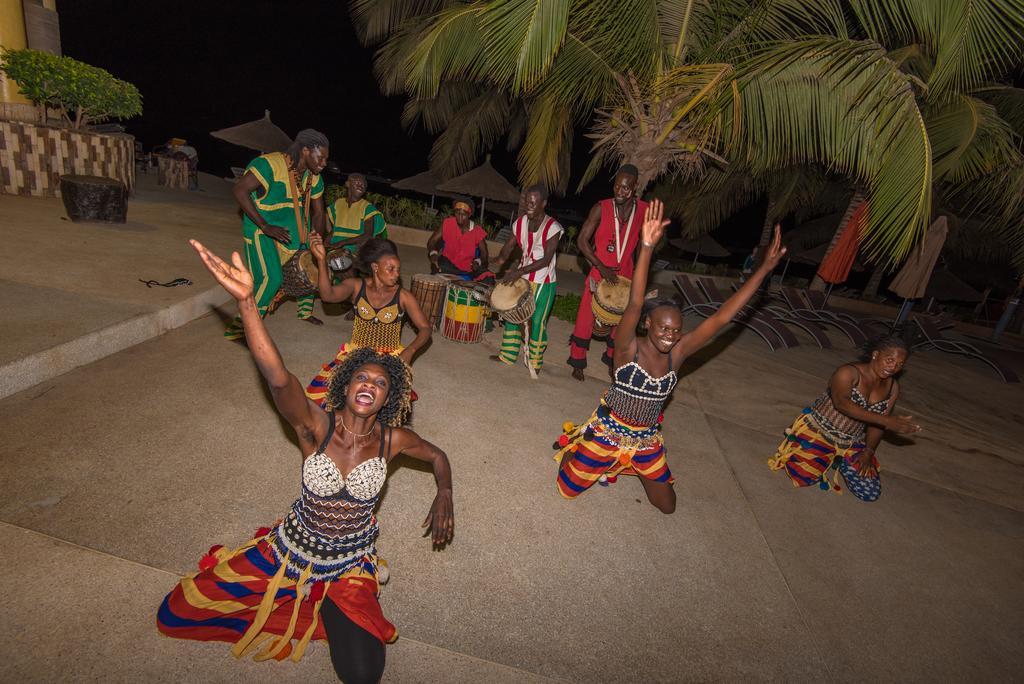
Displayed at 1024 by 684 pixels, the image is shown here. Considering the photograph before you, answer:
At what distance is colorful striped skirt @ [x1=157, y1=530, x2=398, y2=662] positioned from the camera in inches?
86.2

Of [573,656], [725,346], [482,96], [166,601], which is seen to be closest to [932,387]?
[725,346]

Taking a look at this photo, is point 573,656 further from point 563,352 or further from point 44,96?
point 44,96

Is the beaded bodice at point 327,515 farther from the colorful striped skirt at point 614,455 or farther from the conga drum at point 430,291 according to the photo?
the conga drum at point 430,291

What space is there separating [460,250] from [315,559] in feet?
16.5

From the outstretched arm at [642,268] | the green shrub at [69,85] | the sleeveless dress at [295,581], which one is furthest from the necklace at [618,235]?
the green shrub at [69,85]

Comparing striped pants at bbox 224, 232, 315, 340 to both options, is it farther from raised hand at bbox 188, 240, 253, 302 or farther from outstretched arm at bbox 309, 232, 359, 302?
raised hand at bbox 188, 240, 253, 302

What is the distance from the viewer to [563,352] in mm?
7184

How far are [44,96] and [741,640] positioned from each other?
1241cm

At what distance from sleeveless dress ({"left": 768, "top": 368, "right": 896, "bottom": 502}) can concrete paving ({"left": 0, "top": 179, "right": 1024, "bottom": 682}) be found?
181 millimetres

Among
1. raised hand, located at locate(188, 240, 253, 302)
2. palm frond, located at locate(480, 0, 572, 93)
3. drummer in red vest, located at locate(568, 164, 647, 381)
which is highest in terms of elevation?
palm frond, located at locate(480, 0, 572, 93)

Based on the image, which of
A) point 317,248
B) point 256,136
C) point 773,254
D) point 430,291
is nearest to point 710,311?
point 430,291

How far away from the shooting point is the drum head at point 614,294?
5.58 meters

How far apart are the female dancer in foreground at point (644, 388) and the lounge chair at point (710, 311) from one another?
632 centimetres

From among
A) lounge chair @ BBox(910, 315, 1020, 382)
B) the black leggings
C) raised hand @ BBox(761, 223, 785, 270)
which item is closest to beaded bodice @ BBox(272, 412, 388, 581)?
the black leggings
